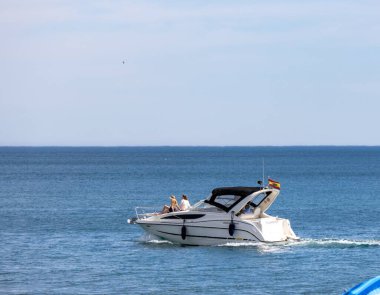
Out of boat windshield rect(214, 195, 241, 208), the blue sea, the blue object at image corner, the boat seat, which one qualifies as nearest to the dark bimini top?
boat windshield rect(214, 195, 241, 208)

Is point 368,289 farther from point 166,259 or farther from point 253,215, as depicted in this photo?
point 253,215

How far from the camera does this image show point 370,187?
111938mm

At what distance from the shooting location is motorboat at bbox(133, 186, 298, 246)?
46.2 m

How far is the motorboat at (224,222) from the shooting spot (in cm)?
4616

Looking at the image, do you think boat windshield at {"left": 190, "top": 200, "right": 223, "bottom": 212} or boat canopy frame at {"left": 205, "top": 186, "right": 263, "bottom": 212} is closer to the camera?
boat canopy frame at {"left": 205, "top": 186, "right": 263, "bottom": 212}

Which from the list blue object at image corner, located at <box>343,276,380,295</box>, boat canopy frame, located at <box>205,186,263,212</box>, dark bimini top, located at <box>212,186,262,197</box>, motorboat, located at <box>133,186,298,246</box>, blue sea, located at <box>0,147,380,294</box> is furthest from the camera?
dark bimini top, located at <box>212,186,262,197</box>

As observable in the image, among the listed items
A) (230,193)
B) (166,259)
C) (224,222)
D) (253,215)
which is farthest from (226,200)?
(166,259)

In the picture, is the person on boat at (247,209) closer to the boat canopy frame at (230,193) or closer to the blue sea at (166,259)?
the boat canopy frame at (230,193)

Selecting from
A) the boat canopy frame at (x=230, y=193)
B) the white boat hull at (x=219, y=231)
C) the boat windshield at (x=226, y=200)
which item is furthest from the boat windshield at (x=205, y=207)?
the white boat hull at (x=219, y=231)

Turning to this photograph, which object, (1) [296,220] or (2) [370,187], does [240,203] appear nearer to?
(1) [296,220]

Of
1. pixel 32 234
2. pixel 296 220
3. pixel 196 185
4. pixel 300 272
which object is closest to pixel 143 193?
pixel 196 185

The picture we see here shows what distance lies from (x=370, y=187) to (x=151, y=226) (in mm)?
67751

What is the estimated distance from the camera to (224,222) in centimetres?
4625

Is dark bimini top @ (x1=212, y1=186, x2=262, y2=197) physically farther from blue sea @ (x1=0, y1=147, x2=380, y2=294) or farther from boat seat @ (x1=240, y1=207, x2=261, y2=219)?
blue sea @ (x1=0, y1=147, x2=380, y2=294)
